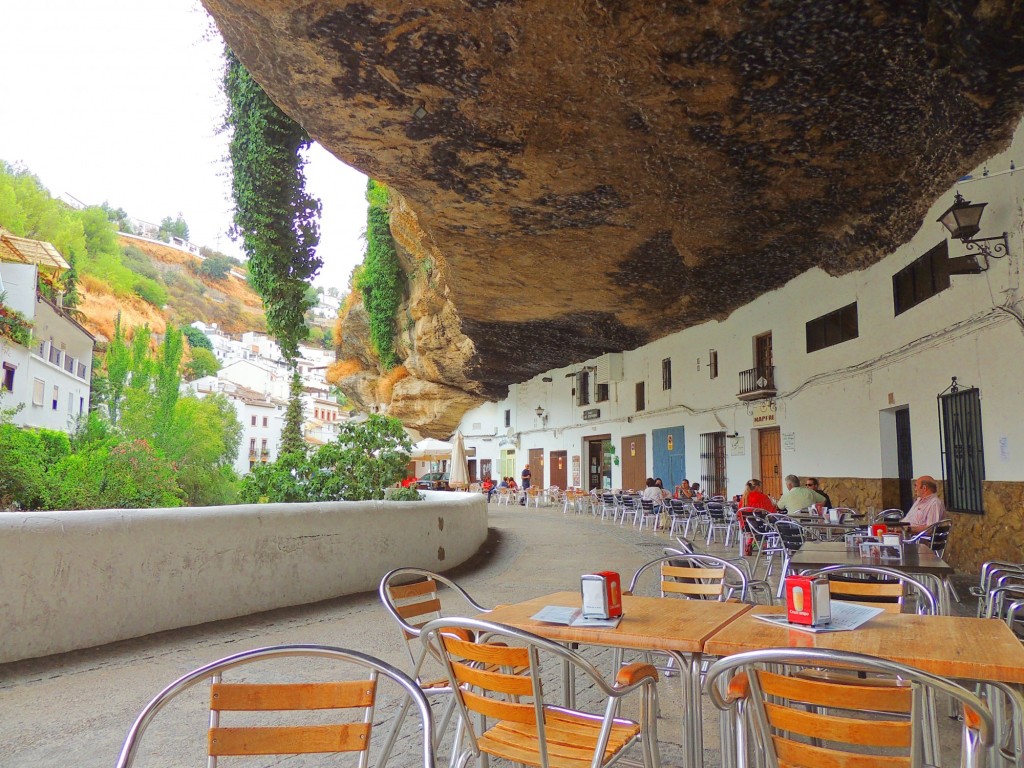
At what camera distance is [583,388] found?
23.9 m

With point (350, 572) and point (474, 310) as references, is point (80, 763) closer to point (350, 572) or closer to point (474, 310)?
point (350, 572)

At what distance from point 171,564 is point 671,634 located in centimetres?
399

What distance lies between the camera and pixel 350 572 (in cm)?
672

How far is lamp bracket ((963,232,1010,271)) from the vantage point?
786cm

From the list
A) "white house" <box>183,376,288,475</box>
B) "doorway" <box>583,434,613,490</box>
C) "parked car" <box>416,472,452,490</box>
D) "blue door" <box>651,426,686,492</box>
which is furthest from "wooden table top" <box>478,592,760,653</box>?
"white house" <box>183,376,288,475</box>

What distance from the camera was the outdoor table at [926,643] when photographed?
201 cm

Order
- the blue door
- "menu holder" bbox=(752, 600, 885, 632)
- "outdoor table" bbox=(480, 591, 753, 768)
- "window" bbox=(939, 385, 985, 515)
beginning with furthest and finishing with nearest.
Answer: the blue door < "window" bbox=(939, 385, 985, 515) < "menu holder" bbox=(752, 600, 885, 632) < "outdoor table" bbox=(480, 591, 753, 768)

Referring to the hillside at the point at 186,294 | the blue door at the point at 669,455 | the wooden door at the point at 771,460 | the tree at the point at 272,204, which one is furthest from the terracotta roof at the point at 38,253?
the hillside at the point at 186,294

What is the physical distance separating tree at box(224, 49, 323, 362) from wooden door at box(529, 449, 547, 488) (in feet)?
45.9

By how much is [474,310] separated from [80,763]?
1388cm

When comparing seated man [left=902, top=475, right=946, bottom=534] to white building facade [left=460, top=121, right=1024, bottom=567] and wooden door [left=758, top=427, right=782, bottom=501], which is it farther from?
wooden door [left=758, top=427, right=782, bottom=501]

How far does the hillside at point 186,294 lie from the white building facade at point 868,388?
5791 cm

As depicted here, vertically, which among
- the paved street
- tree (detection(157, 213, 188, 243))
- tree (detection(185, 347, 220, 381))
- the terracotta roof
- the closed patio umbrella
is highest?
tree (detection(157, 213, 188, 243))

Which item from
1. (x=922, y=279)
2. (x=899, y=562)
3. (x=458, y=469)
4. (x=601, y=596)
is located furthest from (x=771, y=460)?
(x=601, y=596)
